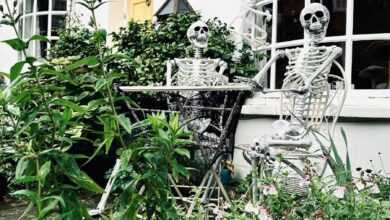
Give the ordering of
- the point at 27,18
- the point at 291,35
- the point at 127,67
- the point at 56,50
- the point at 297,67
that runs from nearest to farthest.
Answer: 1. the point at 297,67
2. the point at 291,35
3. the point at 127,67
4. the point at 56,50
5. the point at 27,18

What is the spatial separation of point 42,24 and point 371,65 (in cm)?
666

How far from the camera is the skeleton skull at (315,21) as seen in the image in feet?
11.7

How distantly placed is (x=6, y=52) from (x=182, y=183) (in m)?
7.19

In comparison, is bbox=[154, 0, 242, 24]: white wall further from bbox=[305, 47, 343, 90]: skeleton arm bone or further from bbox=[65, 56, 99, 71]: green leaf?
bbox=[65, 56, 99, 71]: green leaf

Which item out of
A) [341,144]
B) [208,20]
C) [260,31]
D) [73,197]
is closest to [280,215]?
[73,197]

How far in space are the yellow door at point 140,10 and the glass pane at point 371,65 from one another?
11.5 ft

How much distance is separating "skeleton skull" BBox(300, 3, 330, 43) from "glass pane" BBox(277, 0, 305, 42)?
4.66 feet

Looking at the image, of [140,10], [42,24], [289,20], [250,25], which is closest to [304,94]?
[289,20]

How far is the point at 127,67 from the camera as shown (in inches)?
221

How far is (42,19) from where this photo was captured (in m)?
9.54

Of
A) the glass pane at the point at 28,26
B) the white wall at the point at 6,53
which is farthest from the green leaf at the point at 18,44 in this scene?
the white wall at the point at 6,53

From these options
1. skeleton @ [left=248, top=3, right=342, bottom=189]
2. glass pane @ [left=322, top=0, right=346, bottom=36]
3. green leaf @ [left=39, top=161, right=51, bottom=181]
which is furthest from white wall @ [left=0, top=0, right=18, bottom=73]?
green leaf @ [left=39, top=161, right=51, bottom=181]

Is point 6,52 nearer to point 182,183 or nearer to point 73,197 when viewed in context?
point 182,183

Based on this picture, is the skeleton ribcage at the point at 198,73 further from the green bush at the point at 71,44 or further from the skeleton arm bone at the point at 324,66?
the green bush at the point at 71,44
